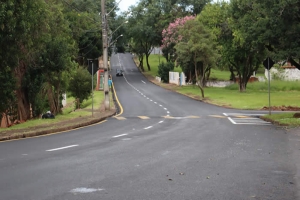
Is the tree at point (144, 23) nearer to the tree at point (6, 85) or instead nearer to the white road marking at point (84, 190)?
the tree at point (6, 85)

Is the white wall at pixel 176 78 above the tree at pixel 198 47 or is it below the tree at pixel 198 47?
below

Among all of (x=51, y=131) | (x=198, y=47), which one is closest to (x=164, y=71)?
(x=198, y=47)

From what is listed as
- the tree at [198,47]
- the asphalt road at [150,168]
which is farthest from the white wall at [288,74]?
the asphalt road at [150,168]

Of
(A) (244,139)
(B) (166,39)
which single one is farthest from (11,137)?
(B) (166,39)

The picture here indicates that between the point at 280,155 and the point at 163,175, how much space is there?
4207mm

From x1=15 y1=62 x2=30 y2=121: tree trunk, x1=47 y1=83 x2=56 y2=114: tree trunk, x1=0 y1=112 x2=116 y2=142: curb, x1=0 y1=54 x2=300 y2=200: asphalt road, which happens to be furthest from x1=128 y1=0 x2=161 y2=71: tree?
x1=0 y1=54 x2=300 y2=200: asphalt road

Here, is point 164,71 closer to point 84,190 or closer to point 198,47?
point 198,47

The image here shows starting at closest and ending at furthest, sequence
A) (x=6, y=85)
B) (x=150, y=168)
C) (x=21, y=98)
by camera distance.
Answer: (x=150, y=168) → (x=6, y=85) → (x=21, y=98)

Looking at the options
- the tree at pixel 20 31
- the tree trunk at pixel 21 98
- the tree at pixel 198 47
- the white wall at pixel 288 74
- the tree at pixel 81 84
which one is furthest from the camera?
the white wall at pixel 288 74

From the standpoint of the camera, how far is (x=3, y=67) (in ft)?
71.1

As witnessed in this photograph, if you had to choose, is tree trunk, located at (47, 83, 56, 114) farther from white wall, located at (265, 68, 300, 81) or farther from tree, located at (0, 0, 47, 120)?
white wall, located at (265, 68, 300, 81)

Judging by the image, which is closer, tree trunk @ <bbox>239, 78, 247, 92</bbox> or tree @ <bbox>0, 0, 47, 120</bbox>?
tree @ <bbox>0, 0, 47, 120</bbox>

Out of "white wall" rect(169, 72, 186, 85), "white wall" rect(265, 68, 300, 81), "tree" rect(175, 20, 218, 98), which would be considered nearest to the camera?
"tree" rect(175, 20, 218, 98)

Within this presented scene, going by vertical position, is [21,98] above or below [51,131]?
above
